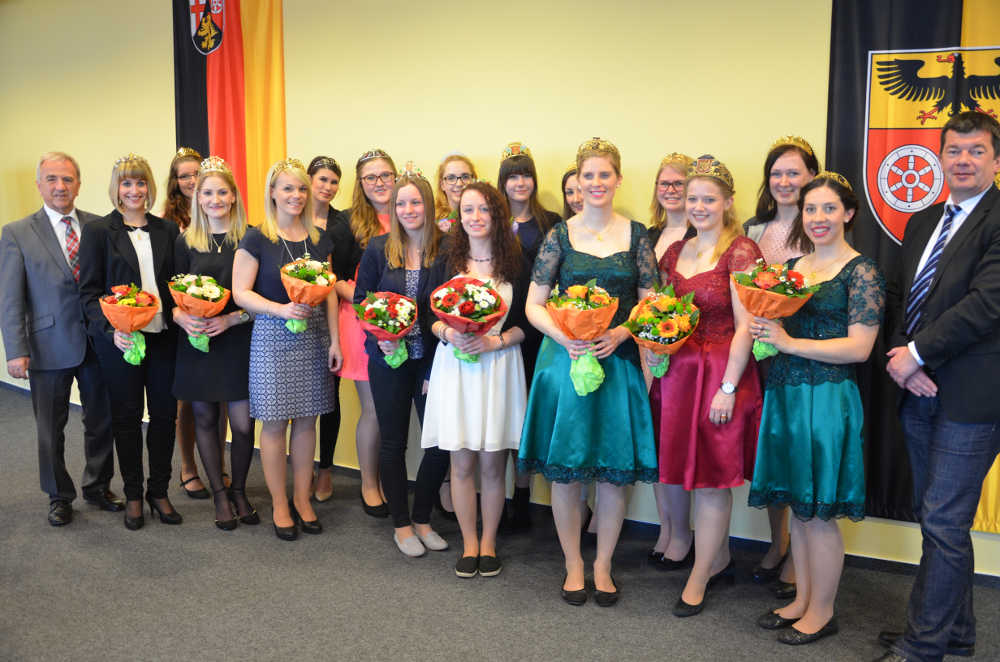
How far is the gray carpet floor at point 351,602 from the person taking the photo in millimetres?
2961

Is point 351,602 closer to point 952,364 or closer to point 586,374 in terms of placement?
point 586,374

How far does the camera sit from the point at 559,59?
4379 mm

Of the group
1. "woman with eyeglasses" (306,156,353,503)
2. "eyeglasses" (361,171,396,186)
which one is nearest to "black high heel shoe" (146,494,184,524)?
"woman with eyeglasses" (306,156,353,503)

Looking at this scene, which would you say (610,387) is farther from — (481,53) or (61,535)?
(61,535)

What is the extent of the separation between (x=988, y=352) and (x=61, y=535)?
4.39 m

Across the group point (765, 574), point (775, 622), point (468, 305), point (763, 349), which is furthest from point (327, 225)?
point (775, 622)

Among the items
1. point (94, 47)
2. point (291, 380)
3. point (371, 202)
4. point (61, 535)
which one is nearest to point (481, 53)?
point (371, 202)

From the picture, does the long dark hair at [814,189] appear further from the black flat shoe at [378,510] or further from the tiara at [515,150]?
the black flat shoe at [378,510]

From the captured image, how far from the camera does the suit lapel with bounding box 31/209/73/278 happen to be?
170 inches

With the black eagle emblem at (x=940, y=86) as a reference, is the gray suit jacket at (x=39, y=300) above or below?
below

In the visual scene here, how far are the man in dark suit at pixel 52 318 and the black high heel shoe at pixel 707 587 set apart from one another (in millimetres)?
3311

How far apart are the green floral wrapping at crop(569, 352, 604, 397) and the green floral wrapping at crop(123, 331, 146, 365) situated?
224 centimetres

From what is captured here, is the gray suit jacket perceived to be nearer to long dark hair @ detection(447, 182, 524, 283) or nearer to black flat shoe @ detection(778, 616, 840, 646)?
long dark hair @ detection(447, 182, 524, 283)

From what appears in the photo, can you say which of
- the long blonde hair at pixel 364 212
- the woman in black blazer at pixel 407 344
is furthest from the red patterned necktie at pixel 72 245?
the woman in black blazer at pixel 407 344
